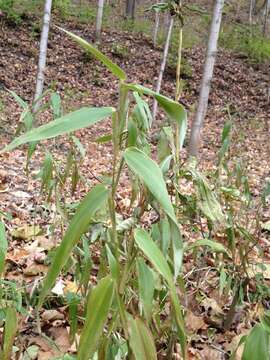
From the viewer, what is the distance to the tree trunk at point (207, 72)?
6.59 meters

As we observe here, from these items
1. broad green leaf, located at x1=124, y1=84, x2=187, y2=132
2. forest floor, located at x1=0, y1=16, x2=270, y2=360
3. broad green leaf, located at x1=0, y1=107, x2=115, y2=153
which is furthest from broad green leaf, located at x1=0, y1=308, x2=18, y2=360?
forest floor, located at x1=0, y1=16, x2=270, y2=360

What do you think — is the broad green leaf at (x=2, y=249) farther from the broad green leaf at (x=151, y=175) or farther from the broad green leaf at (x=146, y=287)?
the broad green leaf at (x=151, y=175)

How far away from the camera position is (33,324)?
2195 mm

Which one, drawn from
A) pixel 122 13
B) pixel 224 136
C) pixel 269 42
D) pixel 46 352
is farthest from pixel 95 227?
pixel 122 13

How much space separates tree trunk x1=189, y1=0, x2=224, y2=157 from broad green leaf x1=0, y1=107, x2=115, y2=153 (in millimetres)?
5715

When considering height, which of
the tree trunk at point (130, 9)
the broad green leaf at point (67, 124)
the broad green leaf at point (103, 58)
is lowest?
the broad green leaf at point (67, 124)

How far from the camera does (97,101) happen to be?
40.4 ft

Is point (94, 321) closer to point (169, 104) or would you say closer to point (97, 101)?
point (169, 104)

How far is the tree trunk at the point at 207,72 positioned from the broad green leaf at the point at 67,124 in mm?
5715

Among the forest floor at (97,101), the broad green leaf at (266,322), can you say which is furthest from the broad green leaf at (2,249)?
the forest floor at (97,101)

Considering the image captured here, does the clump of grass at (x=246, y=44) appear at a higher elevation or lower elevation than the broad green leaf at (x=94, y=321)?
higher

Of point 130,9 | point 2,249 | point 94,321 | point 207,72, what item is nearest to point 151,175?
point 94,321

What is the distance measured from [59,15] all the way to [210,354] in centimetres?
1711

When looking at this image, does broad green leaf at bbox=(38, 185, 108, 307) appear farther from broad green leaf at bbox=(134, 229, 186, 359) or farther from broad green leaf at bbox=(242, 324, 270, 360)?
broad green leaf at bbox=(242, 324, 270, 360)
